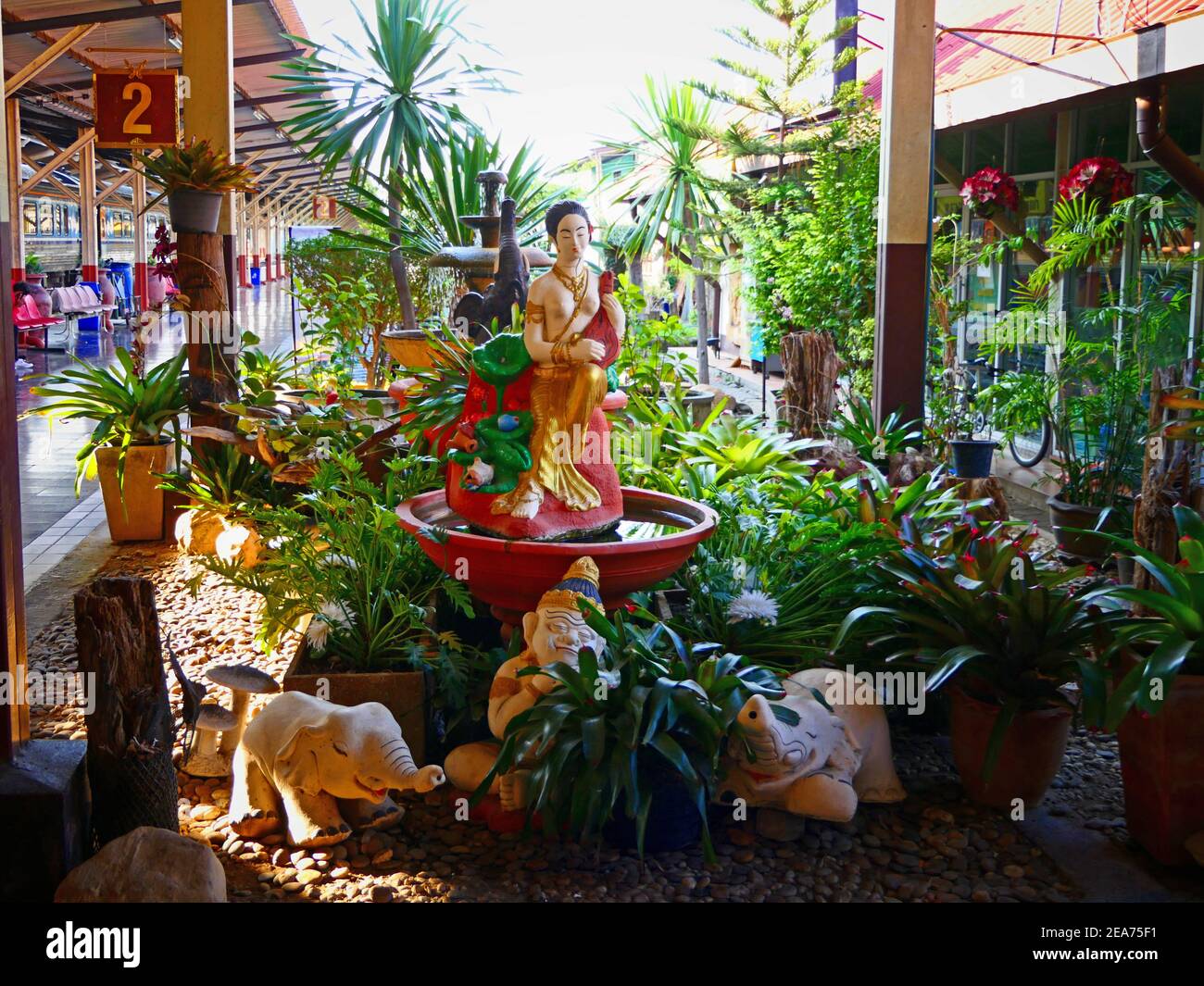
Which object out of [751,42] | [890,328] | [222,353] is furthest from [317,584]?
[751,42]

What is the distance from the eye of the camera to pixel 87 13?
10.1m

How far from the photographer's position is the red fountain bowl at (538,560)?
3.82 metres

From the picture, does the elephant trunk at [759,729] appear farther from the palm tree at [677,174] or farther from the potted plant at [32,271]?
the potted plant at [32,271]

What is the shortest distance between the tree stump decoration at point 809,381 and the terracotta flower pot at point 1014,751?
12.0 ft

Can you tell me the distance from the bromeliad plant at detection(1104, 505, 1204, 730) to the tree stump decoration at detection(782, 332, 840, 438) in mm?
3685

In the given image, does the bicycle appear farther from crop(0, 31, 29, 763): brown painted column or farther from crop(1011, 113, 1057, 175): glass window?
crop(0, 31, 29, 763): brown painted column

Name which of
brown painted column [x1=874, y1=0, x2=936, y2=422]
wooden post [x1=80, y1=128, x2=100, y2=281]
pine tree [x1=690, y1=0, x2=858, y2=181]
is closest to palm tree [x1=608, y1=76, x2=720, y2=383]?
pine tree [x1=690, y1=0, x2=858, y2=181]

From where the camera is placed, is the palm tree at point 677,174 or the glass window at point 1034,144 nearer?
the glass window at point 1034,144

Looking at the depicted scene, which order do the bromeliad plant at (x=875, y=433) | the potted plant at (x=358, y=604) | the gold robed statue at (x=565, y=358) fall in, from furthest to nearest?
the bromeliad plant at (x=875, y=433), the gold robed statue at (x=565, y=358), the potted plant at (x=358, y=604)

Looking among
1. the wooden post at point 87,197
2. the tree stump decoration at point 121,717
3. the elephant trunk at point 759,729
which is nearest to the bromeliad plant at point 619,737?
the elephant trunk at point 759,729

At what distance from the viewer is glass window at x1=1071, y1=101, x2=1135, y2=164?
7848 millimetres

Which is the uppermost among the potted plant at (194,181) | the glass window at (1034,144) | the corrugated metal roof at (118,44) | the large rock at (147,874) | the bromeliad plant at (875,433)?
the corrugated metal roof at (118,44)

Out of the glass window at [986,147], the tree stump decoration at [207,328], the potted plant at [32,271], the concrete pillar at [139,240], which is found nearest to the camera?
the tree stump decoration at [207,328]

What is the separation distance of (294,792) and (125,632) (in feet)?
2.07
